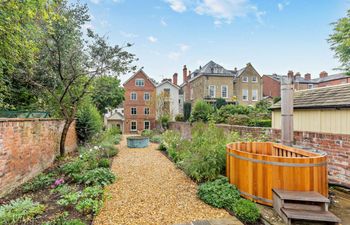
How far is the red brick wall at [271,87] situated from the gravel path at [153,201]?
3216 centimetres

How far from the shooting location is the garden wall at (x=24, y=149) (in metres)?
4.52

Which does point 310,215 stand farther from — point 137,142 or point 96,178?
point 137,142

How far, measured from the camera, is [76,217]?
134 inches

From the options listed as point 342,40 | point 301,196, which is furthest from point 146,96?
point 301,196

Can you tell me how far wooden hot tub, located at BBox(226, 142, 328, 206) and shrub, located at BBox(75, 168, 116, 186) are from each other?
3.62m

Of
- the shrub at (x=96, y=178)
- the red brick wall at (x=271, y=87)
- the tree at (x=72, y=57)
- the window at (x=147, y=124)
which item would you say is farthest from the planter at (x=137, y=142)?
the red brick wall at (x=271, y=87)

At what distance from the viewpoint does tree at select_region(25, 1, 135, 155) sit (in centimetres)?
673

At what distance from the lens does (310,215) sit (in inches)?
125

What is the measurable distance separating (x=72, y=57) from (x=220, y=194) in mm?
6902

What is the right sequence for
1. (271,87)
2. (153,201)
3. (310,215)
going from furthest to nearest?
(271,87) → (153,201) → (310,215)

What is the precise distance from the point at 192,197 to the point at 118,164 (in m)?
4.55

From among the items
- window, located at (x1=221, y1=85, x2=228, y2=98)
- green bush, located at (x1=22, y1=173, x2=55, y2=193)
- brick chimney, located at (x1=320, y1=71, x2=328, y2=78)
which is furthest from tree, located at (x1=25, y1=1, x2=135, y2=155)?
brick chimney, located at (x1=320, y1=71, x2=328, y2=78)

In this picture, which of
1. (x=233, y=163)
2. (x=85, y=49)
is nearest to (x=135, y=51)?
(x=85, y=49)

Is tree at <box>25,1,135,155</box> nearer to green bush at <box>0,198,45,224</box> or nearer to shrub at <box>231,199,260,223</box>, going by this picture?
Answer: green bush at <box>0,198,45,224</box>
